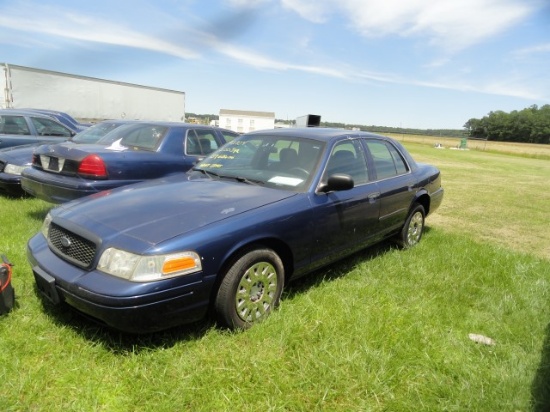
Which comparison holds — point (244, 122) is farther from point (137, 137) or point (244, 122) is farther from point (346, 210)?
point (346, 210)

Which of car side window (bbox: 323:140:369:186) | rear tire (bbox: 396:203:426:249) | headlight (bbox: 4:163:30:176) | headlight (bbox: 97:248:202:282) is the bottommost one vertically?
rear tire (bbox: 396:203:426:249)

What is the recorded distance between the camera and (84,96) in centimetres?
1880

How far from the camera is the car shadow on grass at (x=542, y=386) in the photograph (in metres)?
2.27

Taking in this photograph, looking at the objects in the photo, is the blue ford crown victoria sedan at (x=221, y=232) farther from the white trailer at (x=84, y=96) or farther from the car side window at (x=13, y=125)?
the white trailer at (x=84, y=96)

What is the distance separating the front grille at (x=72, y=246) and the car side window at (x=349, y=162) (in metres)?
1.97

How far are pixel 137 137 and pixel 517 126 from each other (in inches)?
3797

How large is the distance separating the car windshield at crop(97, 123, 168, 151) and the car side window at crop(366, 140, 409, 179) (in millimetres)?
2924

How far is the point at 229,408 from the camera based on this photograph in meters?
2.13

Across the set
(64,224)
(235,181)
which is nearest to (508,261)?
(235,181)

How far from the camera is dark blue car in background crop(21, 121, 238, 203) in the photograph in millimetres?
4691

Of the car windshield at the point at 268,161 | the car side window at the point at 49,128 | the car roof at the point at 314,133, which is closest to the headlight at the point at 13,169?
the car side window at the point at 49,128

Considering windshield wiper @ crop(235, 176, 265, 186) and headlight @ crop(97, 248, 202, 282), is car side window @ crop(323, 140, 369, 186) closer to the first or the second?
windshield wiper @ crop(235, 176, 265, 186)

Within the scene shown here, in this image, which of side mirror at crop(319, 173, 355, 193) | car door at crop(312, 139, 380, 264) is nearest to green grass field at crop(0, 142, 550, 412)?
car door at crop(312, 139, 380, 264)

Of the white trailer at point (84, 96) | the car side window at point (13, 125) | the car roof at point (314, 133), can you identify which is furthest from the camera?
the white trailer at point (84, 96)
